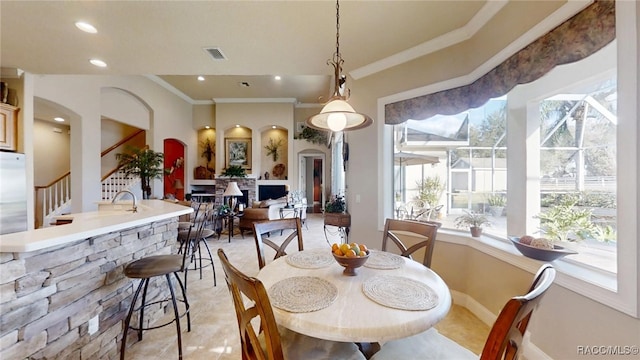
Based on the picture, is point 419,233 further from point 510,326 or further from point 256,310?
point 256,310

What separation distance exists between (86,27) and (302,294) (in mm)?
3347

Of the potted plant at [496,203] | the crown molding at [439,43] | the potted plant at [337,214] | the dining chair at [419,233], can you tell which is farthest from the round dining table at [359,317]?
the crown molding at [439,43]

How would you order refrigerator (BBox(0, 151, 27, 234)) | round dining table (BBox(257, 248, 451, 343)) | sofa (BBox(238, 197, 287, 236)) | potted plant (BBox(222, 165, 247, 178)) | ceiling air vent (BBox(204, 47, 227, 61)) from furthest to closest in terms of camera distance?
potted plant (BBox(222, 165, 247, 178))
sofa (BBox(238, 197, 287, 236))
refrigerator (BBox(0, 151, 27, 234))
ceiling air vent (BBox(204, 47, 227, 61))
round dining table (BBox(257, 248, 451, 343))

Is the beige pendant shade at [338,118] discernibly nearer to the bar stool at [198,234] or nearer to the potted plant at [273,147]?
the bar stool at [198,234]

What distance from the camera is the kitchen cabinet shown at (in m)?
3.58

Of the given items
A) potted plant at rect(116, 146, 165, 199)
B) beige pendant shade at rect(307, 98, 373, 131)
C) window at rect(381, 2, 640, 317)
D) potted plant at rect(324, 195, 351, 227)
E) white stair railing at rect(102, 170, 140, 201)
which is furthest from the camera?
potted plant at rect(116, 146, 165, 199)

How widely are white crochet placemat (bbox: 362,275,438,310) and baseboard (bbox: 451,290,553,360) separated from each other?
973 mm

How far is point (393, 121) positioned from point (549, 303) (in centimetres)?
220

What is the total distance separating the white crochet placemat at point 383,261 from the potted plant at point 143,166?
260 inches

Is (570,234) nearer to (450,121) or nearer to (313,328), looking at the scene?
(450,121)

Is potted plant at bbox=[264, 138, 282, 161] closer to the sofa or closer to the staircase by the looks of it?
the sofa

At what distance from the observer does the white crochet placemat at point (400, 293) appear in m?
1.13

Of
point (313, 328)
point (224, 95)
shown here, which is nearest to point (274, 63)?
point (313, 328)

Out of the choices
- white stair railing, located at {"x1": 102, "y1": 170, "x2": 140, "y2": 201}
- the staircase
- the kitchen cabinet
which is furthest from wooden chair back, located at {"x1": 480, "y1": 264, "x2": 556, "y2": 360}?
white stair railing, located at {"x1": 102, "y1": 170, "x2": 140, "y2": 201}
